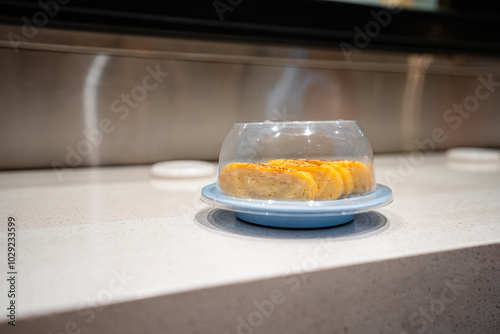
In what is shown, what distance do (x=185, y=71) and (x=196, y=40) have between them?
0.38ft

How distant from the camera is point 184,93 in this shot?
1.41 m

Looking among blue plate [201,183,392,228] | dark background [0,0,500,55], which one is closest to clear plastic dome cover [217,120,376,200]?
blue plate [201,183,392,228]

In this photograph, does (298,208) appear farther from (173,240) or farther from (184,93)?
(184,93)

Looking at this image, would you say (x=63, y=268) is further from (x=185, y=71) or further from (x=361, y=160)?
(x=185, y=71)

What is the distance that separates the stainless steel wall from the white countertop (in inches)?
12.9

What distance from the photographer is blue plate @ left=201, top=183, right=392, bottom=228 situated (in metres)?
0.59

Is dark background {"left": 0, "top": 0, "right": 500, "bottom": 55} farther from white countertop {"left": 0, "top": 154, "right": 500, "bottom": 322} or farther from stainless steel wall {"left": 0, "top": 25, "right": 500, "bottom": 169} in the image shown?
white countertop {"left": 0, "top": 154, "right": 500, "bottom": 322}

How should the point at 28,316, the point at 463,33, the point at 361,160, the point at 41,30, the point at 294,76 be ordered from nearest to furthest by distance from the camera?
1. the point at 28,316
2. the point at 361,160
3. the point at 41,30
4. the point at 294,76
5. the point at 463,33

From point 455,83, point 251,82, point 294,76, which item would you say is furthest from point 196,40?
point 455,83

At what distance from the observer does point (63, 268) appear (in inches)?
19.3

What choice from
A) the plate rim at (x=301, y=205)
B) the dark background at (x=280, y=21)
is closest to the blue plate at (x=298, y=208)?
the plate rim at (x=301, y=205)

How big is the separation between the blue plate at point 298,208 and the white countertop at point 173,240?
17 mm

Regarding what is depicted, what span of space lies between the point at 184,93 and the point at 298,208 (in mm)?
930

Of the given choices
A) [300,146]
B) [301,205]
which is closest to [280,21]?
[300,146]
